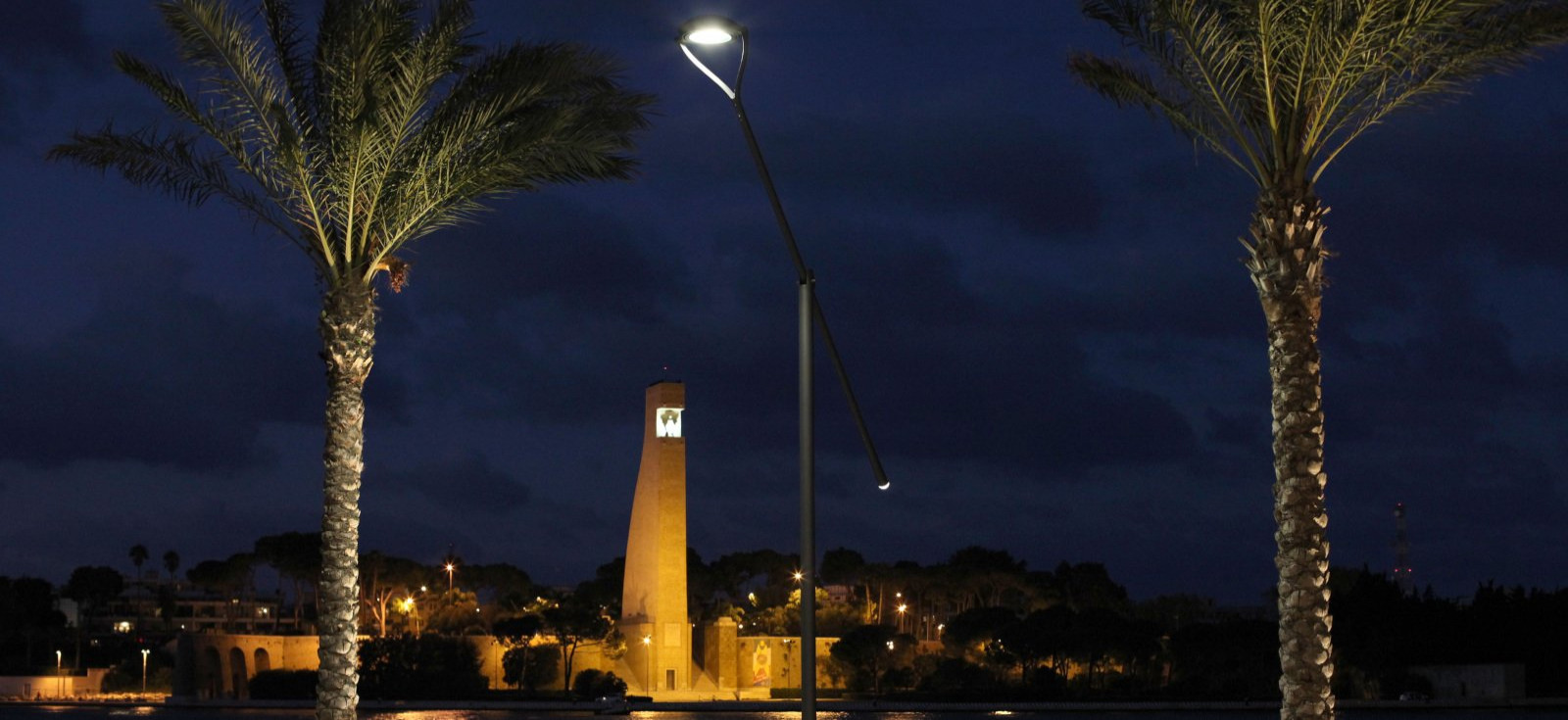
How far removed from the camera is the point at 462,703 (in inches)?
3039

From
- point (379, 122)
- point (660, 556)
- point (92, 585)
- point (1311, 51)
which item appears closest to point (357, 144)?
point (379, 122)

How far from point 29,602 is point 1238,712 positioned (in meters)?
86.1

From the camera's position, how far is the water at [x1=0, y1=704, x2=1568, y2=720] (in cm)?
6812

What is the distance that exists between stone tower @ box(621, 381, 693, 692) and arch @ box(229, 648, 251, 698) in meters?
19.3

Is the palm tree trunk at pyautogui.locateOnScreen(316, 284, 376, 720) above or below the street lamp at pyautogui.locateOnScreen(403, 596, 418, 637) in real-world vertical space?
above

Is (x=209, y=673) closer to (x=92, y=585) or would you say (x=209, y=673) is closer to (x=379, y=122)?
(x=92, y=585)

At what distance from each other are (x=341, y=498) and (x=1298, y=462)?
10.3m

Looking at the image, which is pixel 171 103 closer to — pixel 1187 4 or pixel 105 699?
pixel 1187 4

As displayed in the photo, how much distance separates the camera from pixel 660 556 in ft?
274

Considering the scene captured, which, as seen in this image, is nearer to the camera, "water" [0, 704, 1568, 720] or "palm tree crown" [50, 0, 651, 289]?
"palm tree crown" [50, 0, 651, 289]

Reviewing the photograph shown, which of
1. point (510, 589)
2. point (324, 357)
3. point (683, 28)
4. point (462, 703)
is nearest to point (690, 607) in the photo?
point (510, 589)

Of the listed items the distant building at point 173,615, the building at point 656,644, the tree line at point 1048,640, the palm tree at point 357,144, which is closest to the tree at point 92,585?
the distant building at point 173,615

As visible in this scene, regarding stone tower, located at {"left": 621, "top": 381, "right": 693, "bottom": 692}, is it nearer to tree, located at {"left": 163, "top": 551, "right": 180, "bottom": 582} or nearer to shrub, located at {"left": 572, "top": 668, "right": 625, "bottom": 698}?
shrub, located at {"left": 572, "top": 668, "right": 625, "bottom": 698}

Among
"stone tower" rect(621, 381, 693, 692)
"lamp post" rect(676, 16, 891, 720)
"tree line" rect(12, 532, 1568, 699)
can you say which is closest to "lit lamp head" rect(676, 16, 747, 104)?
"lamp post" rect(676, 16, 891, 720)
